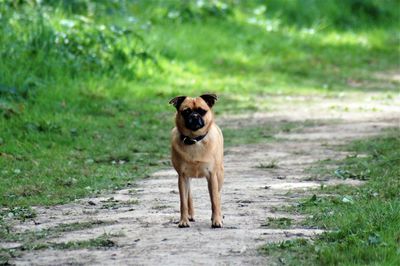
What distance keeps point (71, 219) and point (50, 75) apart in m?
6.85

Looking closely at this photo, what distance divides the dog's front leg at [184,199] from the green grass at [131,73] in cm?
166

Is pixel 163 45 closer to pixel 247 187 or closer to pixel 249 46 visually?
pixel 249 46

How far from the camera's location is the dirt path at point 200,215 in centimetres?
628

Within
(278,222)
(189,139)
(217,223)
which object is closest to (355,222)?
(278,222)

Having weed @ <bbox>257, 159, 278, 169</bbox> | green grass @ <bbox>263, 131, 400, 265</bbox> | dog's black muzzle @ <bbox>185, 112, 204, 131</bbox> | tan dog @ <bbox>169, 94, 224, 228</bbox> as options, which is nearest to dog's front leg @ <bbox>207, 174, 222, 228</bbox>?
tan dog @ <bbox>169, 94, 224, 228</bbox>

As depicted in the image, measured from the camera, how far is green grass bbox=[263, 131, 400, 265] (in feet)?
20.2

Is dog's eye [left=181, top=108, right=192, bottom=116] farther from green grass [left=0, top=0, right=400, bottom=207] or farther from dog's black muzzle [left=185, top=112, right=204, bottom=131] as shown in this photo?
green grass [left=0, top=0, right=400, bottom=207]

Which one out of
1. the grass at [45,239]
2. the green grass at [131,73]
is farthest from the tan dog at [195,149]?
the green grass at [131,73]

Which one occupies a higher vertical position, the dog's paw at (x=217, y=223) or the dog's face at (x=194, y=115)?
the dog's face at (x=194, y=115)

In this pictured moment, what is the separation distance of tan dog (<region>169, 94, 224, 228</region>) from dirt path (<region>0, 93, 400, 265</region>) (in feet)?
0.66

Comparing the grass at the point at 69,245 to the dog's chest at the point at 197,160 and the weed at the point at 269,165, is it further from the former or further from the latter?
the weed at the point at 269,165

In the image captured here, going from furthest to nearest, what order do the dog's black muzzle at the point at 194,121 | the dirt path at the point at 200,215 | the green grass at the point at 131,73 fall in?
the green grass at the point at 131,73 < the dog's black muzzle at the point at 194,121 < the dirt path at the point at 200,215

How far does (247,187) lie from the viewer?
29.6ft

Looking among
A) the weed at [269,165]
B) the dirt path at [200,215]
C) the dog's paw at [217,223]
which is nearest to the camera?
the dirt path at [200,215]
